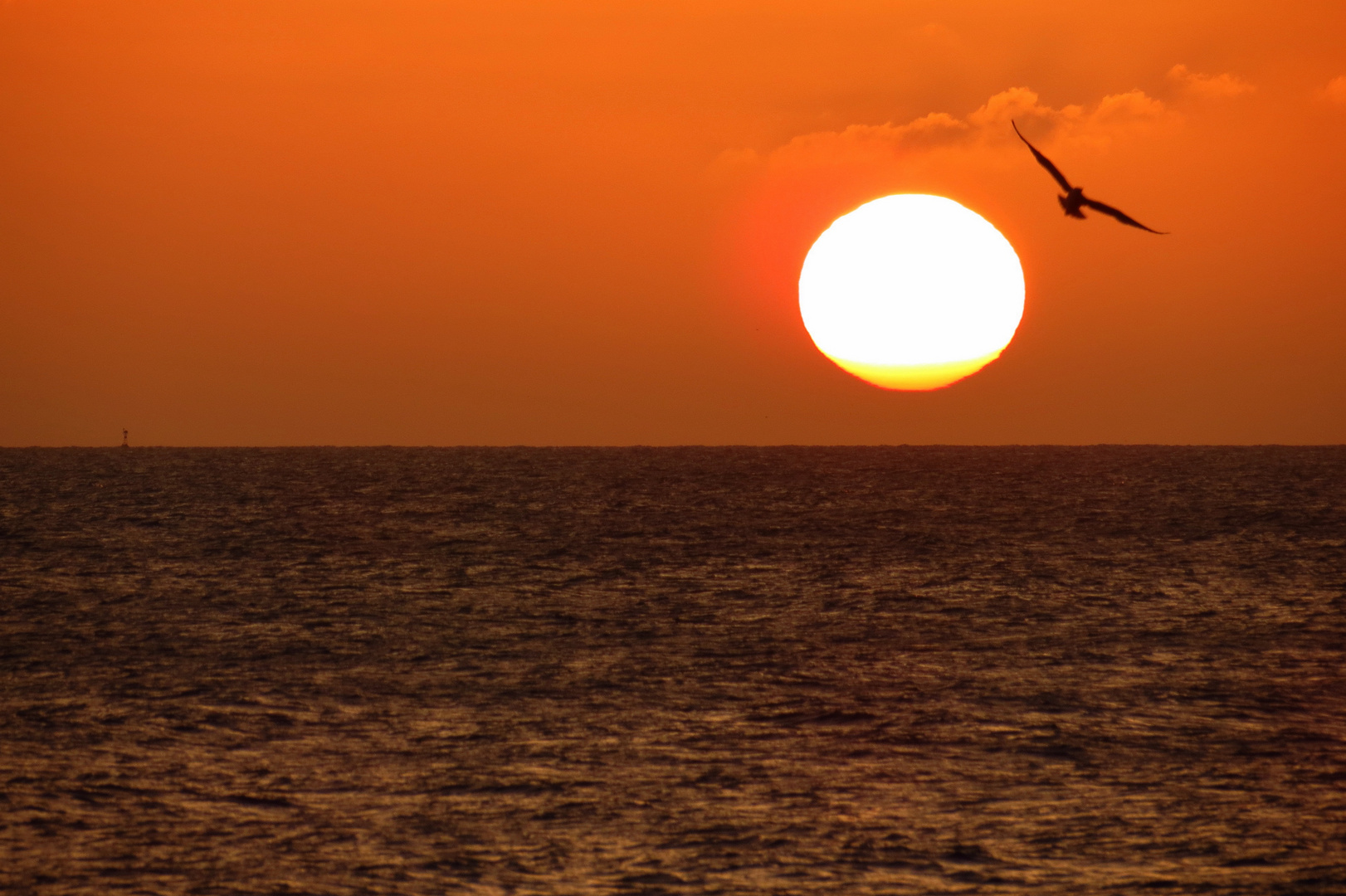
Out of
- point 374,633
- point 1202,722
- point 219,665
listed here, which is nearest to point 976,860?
point 1202,722

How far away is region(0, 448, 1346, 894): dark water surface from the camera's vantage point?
19500 millimetres

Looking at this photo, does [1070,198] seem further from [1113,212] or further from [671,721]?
[671,721]

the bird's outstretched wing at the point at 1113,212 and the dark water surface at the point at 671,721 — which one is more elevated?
the bird's outstretched wing at the point at 1113,212

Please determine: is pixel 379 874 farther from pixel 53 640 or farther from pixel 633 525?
pixel 633 525

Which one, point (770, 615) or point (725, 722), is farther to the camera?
point (770, 615)

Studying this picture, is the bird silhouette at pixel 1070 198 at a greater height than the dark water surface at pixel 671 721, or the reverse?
the bird silhouette at pixel 1070 198

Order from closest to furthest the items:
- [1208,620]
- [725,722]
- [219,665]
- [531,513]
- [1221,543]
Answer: [725,722] → [219,665] → [1208,620] → [1221,543] → [531,513]

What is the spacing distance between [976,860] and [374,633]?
924 inches

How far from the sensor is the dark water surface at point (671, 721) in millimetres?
19500

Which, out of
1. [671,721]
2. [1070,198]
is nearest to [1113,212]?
[1070,198]

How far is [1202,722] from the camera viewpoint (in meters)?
27.5

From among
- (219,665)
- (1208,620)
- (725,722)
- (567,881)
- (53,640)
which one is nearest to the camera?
(567,881)

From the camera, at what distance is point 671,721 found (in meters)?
27.5

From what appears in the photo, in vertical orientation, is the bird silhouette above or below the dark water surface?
above
